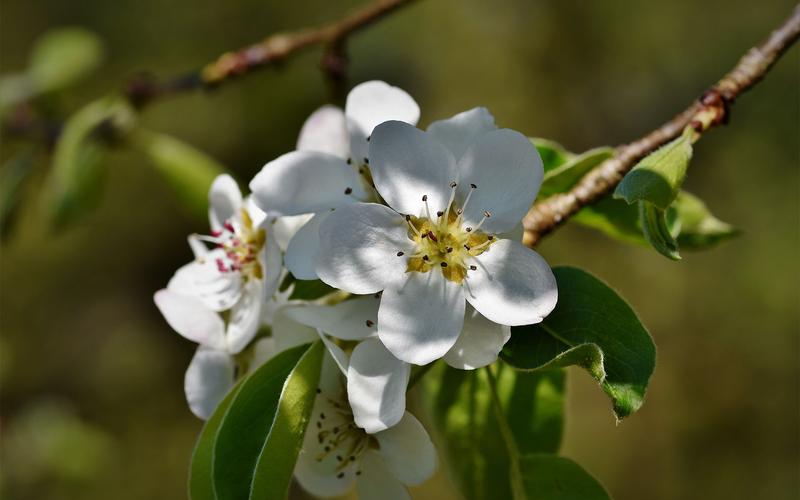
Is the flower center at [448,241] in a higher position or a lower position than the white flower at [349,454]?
higher

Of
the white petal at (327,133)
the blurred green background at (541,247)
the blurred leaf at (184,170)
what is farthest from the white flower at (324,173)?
the blurred green background at (541,247)

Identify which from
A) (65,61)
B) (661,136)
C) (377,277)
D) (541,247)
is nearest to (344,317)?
(377,277)

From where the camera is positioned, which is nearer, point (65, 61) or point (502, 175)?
point (502, 175)

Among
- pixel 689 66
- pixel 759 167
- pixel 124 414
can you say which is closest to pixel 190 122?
pixel 124 414

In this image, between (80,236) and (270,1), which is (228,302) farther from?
(270,1)

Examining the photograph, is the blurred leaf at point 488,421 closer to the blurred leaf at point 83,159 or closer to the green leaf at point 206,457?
the green leaf at point 206,457

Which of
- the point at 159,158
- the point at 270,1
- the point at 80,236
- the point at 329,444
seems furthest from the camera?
the point at 270,1

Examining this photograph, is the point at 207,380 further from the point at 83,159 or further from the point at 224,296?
the point at 83,159
